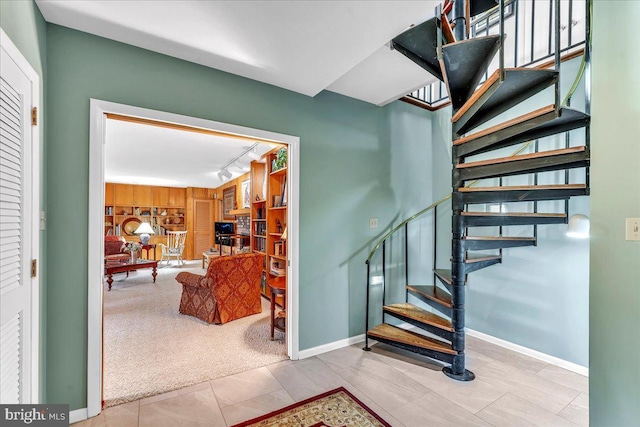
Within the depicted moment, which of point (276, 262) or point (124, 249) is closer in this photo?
point (276, 262)

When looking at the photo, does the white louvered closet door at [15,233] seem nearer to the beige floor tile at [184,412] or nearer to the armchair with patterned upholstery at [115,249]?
the beige floor tile at [184,412]

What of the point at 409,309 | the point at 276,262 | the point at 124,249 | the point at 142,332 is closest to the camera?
the point at 409,309

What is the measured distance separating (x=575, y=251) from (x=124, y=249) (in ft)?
25.6

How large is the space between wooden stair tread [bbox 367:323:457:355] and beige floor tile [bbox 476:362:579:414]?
357 mm

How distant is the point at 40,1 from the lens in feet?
5.16

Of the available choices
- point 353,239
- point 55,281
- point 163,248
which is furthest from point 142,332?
point 163,248

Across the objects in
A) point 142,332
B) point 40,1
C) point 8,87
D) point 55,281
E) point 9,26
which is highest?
point 40,1

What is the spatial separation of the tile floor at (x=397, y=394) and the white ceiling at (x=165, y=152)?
2.90 m

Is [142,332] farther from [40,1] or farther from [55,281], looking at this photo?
[40,1]

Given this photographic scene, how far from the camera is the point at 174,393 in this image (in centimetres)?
213

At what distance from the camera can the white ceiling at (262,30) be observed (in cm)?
162

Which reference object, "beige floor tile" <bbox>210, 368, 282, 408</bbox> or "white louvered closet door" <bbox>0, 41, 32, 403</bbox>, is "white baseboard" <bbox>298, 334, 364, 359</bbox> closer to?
"beige floor tile" <bbox>210, 368, 282, 408</bbox>

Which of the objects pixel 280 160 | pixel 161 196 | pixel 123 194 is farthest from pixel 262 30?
pixel 123 194

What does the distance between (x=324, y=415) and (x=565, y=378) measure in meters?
2.08
